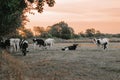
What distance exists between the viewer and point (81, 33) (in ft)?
468

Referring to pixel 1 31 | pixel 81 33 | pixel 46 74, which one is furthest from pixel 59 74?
pixel 81 33

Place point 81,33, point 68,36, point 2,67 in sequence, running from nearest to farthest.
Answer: point 2,67
point 68,36
point 81,33

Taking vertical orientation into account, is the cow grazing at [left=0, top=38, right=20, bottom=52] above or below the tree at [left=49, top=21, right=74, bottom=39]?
below

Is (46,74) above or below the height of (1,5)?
below

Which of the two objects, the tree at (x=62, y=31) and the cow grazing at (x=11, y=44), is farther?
the tree at (x=62, y=31)

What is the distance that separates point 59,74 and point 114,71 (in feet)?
12.5

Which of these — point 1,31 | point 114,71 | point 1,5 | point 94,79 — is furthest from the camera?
point 1,31

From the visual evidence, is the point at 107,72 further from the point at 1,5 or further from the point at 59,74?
the point at 1,5

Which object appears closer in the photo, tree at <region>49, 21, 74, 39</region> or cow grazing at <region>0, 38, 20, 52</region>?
cow grazing at <region>0, 38, 20, 52</region>

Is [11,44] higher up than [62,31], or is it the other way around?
[62,31]

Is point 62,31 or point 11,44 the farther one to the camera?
point 62,31

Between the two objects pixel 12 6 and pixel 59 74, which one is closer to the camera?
pixel 59 74

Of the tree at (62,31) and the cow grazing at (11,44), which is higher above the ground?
the tree at (62,31)

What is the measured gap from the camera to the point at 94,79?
19.4 metres
